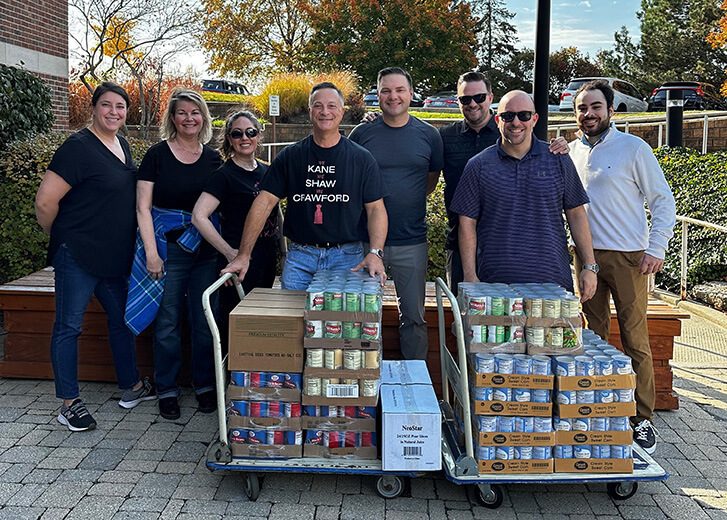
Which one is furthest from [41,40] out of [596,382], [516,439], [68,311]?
[596,382]

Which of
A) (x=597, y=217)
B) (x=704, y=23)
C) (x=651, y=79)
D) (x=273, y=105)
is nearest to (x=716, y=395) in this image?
(x=597, y=217)

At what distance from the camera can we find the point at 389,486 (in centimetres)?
362

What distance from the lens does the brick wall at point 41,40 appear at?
10.0 m

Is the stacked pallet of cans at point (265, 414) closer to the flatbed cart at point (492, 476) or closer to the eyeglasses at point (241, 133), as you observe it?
the flatbed cart at point (492, 476)

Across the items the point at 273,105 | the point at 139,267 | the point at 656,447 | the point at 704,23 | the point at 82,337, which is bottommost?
the point at 656,447

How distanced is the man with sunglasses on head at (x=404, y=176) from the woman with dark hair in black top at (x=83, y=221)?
1.50m

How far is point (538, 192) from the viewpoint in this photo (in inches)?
155

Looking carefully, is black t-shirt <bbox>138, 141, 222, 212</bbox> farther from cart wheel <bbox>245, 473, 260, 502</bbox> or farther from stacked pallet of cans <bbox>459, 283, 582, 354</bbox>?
stacked pallet of cans <bbox>459, 283, 582, 354</bbox>

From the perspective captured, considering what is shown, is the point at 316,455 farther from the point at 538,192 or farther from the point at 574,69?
the point at 574,69

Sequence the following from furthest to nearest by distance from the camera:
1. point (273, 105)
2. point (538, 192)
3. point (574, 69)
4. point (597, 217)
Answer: point (574, 69)
point (273, 105)
point (597, 217)
point (538, 192)

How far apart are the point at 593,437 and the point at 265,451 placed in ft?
5.36

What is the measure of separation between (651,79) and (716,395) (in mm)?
35691

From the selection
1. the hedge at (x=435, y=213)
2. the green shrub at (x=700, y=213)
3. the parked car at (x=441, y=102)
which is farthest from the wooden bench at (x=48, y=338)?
the parked car at (x=441, y=102)

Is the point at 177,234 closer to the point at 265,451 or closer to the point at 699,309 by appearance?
the point at 265,451
